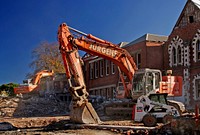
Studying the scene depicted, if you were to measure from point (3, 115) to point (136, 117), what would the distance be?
18.3m

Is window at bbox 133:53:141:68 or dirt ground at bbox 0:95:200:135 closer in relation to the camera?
dirt ground at bbox 0:95:200:135

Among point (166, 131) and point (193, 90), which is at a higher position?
point (193, 90)

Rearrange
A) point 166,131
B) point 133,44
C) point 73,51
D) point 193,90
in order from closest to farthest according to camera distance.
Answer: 1. point 166,131
2. point 73,51
3. point 193,90
4. point 133,44

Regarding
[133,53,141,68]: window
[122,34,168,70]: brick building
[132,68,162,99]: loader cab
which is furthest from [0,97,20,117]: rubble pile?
[132,68,162,99]: loader cab

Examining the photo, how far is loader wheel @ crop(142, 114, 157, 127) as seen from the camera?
53.7 feet

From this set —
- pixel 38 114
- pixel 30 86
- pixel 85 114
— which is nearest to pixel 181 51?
pixel 85 114

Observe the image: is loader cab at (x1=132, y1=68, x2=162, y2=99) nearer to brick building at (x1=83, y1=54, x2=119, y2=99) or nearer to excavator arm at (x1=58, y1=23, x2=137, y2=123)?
excavator arm at (x1=58, y1=23, x2=137, y2=123)

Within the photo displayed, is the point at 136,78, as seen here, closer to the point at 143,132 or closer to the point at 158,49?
the point at 143,132

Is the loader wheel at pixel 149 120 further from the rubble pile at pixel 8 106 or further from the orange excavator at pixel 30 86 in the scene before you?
the orange excavator at pixel 30 86

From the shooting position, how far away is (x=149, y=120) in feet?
54.1

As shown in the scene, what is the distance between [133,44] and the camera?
32.3 metres

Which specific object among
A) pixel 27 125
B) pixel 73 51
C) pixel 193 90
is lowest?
pixel 27 125

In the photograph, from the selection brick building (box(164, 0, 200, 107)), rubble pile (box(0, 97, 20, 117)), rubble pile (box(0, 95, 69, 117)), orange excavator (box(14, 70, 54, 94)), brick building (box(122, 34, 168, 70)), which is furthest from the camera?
orange excavator (box(14, 70, 54, 94))

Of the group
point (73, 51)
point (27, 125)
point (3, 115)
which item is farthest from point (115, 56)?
point (3, 115)
